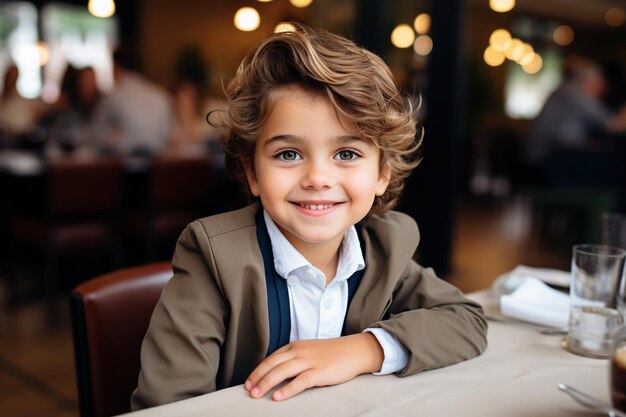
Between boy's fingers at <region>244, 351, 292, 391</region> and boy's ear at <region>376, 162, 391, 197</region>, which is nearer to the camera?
boy's fingers at <region>244, 351, 292, 391</region>

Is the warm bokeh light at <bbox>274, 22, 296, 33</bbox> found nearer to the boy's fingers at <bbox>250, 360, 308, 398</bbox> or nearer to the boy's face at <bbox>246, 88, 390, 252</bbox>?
the boy's face at <bbox>246, 88, 390, 252</bbox>

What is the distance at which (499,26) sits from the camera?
12023 millimetres

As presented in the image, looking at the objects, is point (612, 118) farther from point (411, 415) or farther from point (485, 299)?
point (411, 415)

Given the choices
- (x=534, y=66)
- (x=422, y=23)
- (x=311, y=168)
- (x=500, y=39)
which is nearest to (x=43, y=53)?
(x=422, y=23)

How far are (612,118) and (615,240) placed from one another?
4.96 meters

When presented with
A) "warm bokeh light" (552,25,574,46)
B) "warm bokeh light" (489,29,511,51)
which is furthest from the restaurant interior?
"warm bokeh light" (552,25,574,46)

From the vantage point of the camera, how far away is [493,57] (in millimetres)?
12477

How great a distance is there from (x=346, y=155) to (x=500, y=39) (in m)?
12.0

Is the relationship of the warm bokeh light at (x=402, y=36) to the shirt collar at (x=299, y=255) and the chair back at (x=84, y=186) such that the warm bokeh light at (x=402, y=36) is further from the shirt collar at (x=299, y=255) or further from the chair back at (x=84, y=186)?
the shirt collar at (x=299, y=255)

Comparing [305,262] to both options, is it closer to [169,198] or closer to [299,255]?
[299,255]

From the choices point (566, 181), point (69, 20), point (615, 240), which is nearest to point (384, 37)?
point (566, 181)

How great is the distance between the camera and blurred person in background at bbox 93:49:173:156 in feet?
16.4

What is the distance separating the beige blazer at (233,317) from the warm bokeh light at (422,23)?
12.2ft

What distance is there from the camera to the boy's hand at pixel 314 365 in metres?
0.89
